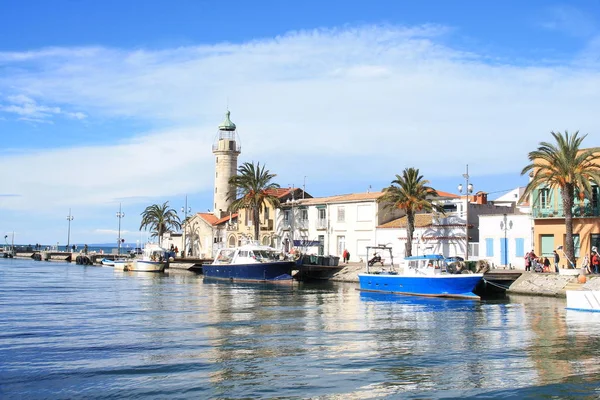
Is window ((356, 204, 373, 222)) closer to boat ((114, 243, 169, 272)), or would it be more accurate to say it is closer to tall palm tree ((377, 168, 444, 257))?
tall palm tree ((377, 168, 444, 257))

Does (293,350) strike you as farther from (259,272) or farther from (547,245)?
(259,272)

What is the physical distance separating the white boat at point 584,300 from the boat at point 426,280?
7.07m

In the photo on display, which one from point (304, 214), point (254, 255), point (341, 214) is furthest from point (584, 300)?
point (304, 214)

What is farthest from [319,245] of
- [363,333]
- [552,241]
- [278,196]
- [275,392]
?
[275,392]

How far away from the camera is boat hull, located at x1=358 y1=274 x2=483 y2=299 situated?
129 feet

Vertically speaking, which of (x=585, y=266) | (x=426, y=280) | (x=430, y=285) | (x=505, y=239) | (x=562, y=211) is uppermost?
(x=562, y=211)

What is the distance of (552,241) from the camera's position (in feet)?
159

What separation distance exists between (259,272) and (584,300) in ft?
103

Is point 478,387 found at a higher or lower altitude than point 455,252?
lower

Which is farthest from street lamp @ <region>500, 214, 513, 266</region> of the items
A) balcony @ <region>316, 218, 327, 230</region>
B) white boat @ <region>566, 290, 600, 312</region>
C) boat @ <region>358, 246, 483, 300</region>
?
balcony @ <region>316, 218, 327, 230</region>

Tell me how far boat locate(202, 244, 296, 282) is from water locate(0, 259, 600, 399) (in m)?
21.9

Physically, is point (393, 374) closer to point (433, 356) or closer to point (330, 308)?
point (433, 356)

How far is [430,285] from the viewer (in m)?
40.6

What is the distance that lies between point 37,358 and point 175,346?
13.5 feet
